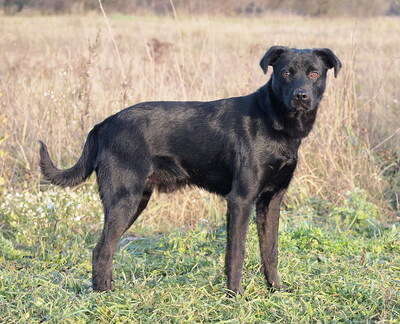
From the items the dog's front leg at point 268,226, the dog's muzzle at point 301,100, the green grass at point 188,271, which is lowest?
the green grass at point 188,271

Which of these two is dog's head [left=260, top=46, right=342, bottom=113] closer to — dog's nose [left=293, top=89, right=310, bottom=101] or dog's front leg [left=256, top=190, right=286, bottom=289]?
dog's nose [left=293, top=89, right=310, bottom=101]

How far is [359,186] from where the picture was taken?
19.4ft

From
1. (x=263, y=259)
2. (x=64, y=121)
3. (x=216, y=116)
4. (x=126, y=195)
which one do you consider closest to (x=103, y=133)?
(x=126, y=195)

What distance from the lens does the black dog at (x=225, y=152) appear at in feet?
11.8

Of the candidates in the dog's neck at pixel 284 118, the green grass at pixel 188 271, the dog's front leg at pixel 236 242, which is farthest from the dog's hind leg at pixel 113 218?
the dog's neck at pixel 284 118

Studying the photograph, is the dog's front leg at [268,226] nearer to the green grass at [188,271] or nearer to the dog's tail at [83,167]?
the green grass at [188,271]

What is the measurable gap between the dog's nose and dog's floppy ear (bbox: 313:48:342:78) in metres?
0.39

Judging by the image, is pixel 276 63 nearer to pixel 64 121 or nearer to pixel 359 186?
pixel 359 186

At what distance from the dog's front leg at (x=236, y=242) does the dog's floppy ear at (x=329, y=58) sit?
107 cm

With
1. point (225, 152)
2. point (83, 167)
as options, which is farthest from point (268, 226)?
point (83, 167)

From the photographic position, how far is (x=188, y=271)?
4020 millimetres

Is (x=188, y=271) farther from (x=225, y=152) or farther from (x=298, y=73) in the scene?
(x=298, y=73)

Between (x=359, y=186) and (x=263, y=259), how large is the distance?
2448 mm

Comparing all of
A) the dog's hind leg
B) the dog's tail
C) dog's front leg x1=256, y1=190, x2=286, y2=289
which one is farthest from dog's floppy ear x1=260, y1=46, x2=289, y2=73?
the dog's tail
